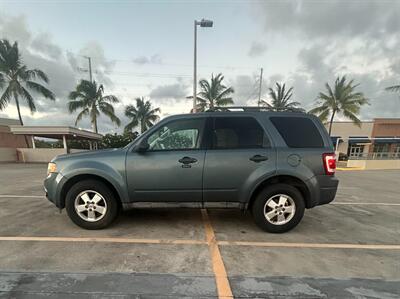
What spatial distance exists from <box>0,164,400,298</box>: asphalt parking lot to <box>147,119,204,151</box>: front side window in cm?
142

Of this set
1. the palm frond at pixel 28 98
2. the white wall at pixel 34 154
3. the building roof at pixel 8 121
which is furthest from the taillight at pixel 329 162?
the building roof at pixel 8 121

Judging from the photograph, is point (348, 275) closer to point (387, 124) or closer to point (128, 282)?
point (128, 282)

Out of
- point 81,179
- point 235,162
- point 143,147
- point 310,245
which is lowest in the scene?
point 310,245

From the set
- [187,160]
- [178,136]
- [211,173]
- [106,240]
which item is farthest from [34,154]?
[211,173]

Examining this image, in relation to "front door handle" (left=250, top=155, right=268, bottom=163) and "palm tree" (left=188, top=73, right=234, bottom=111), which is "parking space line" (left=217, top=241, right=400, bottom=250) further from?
"palm tree" (left=188, top=73, right=234, bottom=111)

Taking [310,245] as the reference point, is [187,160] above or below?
above

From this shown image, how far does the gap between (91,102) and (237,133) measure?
26.5 metres

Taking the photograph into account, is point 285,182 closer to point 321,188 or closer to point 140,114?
point 321,188

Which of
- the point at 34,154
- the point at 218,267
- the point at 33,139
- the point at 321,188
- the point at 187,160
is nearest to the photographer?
the point at 218,267

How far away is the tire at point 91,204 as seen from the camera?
3.89 metres

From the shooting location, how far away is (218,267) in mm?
2914

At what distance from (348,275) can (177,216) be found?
2.89 m

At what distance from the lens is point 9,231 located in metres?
3.91

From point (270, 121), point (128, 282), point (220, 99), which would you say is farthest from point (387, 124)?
point (128, 282)
